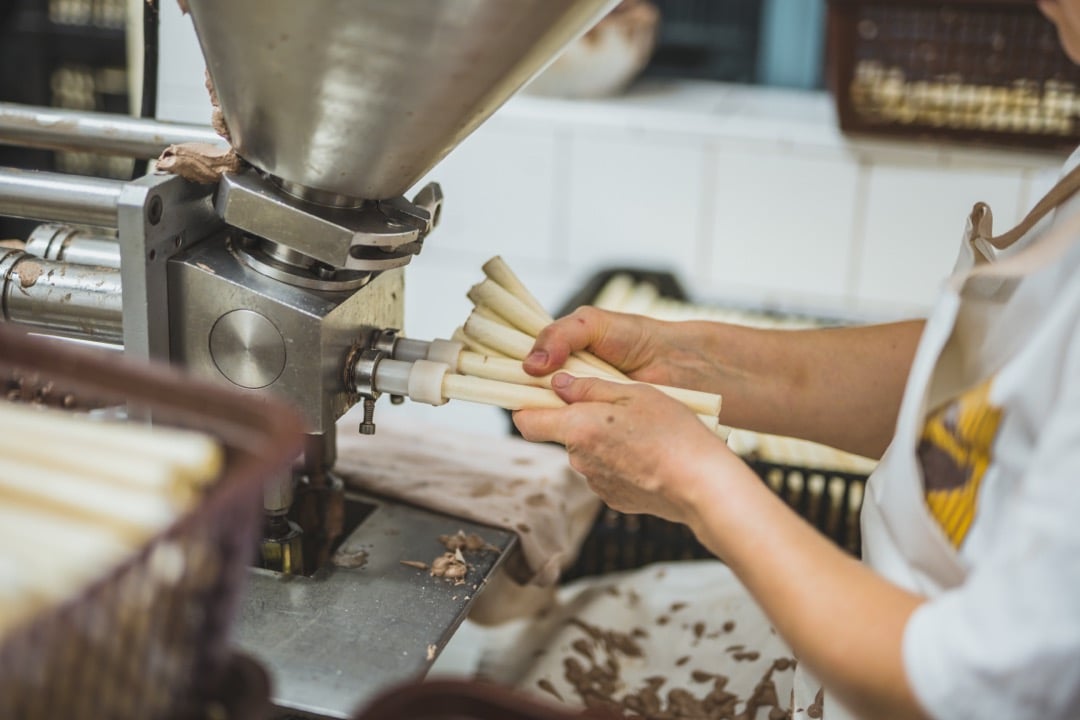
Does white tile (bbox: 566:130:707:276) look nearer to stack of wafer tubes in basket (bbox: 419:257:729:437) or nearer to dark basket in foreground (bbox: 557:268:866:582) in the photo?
dark basket in foreground (bbox: 557:268:866:582)

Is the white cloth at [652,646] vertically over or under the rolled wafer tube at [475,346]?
under

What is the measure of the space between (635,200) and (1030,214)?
1.50 metres

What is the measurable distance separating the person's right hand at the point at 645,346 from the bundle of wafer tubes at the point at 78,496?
678 millimetres

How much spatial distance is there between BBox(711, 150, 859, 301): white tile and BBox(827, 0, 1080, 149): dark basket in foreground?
17 cm

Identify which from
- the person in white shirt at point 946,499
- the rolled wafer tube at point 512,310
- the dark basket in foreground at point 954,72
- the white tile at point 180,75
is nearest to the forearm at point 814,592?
the person in white shirt at point 946,499

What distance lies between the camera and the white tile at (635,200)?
2.49 meters

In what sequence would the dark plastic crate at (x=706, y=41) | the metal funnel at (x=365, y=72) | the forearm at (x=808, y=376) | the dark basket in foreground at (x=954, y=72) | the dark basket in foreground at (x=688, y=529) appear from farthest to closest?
the dark plastic crate at (x=706, y=41) → the dark basket in foreground at (x=954, y=72) → the dark basket in foreground at (x=688, y=529) → the forearm at (x=808, y=376) → the metal funnel at (x=365, y=72)

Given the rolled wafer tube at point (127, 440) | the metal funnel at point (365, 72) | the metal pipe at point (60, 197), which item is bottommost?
the rolled wafer tube at point (127, 440)

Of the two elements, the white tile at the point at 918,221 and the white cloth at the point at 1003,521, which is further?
the white tile at the point at 918,221

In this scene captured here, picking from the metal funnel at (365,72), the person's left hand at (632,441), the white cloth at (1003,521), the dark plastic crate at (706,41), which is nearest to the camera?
the white cloth at (1003,521)

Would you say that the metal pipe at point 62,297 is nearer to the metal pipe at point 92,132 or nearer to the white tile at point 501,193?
the metal pipe at point 92,132

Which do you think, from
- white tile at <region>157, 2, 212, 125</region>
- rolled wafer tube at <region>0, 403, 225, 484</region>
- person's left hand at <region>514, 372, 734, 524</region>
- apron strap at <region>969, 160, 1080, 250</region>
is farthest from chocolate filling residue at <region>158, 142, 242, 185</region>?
white tile at <region>157, 2, 212, 125</region>

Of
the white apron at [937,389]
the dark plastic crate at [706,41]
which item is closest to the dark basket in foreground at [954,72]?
the dark plastic crate at [706,41]

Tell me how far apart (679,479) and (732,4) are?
2.16 m
